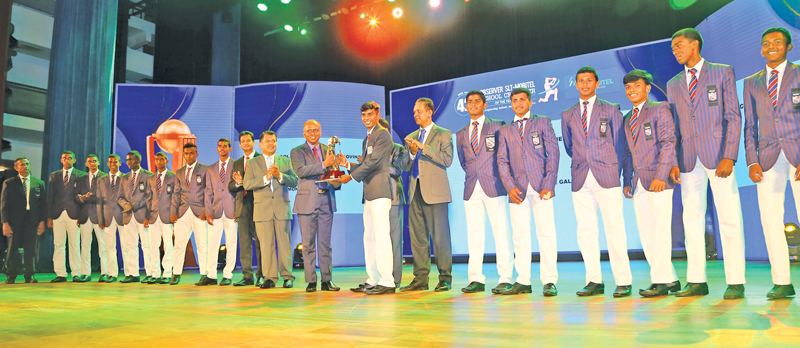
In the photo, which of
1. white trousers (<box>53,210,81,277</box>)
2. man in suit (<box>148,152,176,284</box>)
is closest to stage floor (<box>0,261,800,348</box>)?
man in suit (<box>148,152,176,284</box>)

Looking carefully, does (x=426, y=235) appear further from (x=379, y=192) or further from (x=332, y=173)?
(x=332, y=173)

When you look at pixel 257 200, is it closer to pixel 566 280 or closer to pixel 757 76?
pixel 566 280

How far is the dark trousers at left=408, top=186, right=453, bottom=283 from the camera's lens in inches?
168

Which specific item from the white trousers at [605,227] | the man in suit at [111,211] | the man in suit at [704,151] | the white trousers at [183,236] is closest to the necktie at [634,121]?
the man in suit at [704,151]

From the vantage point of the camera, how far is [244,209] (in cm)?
544

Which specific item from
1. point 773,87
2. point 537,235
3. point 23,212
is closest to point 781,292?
point 773,87

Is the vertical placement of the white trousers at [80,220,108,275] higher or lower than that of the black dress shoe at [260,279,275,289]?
higher

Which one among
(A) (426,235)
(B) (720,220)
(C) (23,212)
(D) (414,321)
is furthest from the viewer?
Answer: (C) (23,212)

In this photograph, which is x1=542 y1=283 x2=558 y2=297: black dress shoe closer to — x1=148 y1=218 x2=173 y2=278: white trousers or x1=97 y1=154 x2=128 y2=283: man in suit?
x1=148 y1=218 x2=173 y2=278: white trousers

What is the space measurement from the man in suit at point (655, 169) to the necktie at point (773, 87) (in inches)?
20.4

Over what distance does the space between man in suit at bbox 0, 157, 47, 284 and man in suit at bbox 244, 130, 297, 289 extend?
3407mm

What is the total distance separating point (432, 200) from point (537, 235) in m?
0.88

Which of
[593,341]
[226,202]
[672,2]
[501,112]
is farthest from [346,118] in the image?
[593,341]

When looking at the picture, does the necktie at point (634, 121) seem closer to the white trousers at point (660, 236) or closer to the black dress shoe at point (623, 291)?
the white trousers at point (660, 236)
